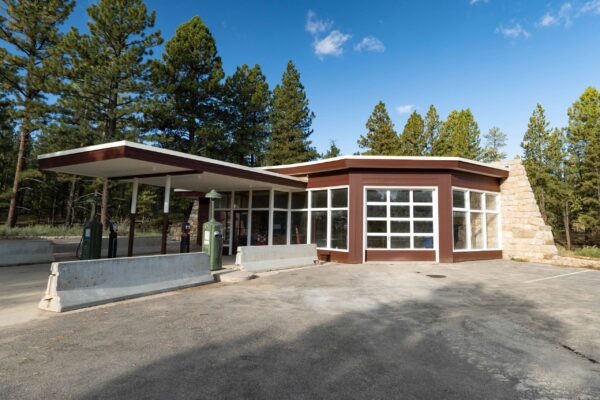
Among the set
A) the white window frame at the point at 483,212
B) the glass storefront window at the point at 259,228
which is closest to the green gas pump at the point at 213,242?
the glass storefront window at the point at 259,228

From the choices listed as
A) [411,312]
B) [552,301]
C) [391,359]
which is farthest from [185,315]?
[552,301]

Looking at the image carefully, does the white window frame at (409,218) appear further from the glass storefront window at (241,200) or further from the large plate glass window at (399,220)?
the glass storefront window at (241,200)

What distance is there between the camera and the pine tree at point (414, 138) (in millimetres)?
35562

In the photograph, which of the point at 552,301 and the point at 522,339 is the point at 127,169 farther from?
the point at 552,301

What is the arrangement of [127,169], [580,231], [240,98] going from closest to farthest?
[127,169] < [240,98] < [580,231]

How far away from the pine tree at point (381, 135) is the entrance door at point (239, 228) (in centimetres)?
2283

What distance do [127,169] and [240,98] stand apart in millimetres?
20746

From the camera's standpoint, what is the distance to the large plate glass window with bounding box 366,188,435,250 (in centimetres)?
1318

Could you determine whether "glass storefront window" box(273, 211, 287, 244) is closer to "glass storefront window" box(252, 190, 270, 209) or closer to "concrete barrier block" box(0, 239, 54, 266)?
"glass storefront window" box(252, 190, 270, 209)

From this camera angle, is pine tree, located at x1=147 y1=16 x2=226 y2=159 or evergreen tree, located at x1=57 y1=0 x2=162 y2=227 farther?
pine tree, located at x1=147 y1=16 x2=226 y2=159

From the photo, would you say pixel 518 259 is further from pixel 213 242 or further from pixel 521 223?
pixel 213 242

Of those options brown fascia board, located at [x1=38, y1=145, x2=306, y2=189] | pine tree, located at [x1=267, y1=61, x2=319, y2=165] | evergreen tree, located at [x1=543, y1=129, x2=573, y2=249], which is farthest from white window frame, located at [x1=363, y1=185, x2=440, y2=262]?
evergreen tree, located at [x1=543, y1=129, x2=573, y2=249]

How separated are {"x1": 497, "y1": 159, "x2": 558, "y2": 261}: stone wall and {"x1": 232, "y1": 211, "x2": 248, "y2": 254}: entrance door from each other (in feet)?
40.1

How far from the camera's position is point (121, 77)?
875 inches
